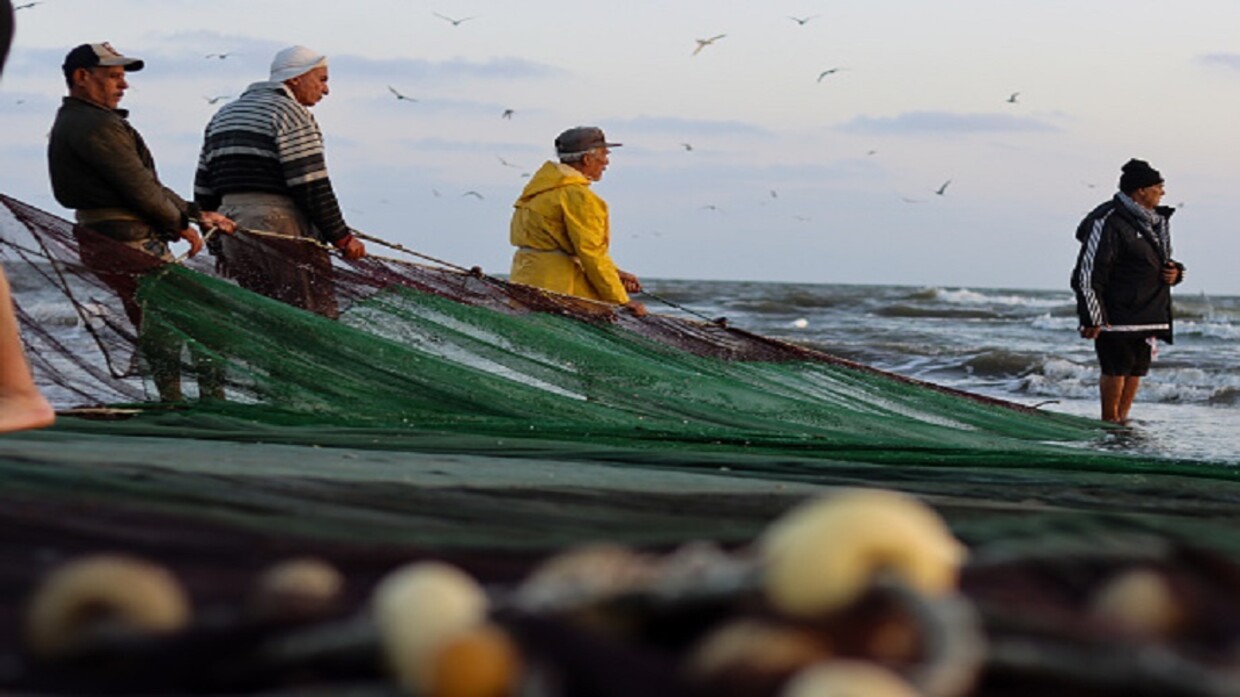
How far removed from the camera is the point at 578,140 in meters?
7.50

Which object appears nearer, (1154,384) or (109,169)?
(109,169)

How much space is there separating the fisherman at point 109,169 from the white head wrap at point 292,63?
538 millimetres

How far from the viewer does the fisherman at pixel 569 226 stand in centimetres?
744

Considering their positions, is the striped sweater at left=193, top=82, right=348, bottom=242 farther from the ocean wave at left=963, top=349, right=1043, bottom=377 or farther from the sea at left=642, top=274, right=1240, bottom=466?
the ocean wave at left=963, top=349, right=1043, bottom=377

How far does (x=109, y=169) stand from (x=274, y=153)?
699 mm

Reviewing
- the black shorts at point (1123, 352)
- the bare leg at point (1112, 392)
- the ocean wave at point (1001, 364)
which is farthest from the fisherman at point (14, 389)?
the ocean wave at point (1001, 364)

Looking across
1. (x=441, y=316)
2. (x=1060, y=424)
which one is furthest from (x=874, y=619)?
(x=1060, y=424)

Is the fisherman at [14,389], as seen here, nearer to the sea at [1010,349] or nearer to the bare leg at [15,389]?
the bare leg at [15,389]

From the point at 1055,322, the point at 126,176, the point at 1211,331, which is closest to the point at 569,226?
the point at 126,176

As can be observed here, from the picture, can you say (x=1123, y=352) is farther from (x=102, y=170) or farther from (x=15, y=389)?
(x=15, y=389)

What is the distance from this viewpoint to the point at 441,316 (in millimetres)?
5875

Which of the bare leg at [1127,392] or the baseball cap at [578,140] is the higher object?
the baseball cap at [578,140]

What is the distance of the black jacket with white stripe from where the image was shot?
28.8 ft

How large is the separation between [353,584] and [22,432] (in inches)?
81.5
